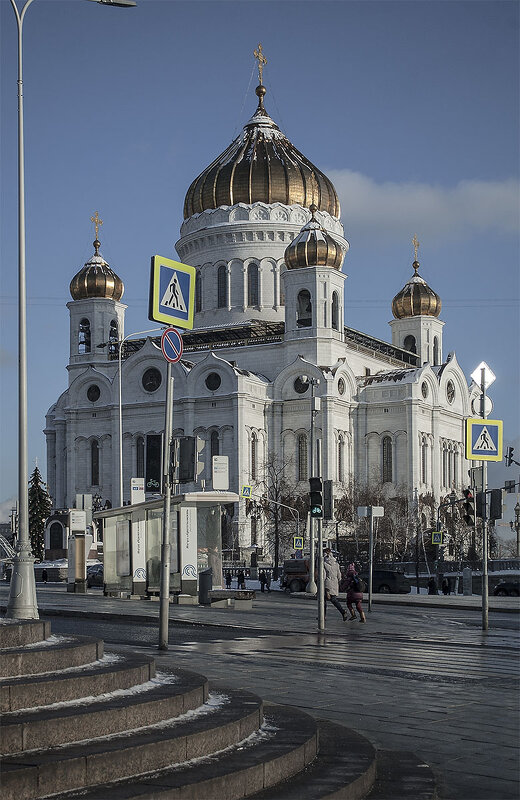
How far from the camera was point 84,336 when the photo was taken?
88312 millimetres

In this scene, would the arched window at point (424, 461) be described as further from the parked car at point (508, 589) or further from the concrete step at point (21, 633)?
the concrete step at point (21, 633)

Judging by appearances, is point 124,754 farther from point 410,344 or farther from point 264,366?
point 410,344

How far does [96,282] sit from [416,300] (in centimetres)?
2534

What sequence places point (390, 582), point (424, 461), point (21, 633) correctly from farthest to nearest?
point (424, 461) < point (390, 582) < point (21, 633)

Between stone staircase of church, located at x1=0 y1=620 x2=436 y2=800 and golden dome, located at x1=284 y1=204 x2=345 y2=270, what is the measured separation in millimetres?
68880

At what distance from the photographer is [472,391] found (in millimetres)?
89625

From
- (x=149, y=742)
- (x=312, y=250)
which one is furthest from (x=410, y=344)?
(x=149, y=742)

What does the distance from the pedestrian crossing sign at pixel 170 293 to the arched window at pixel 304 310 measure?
61695mm

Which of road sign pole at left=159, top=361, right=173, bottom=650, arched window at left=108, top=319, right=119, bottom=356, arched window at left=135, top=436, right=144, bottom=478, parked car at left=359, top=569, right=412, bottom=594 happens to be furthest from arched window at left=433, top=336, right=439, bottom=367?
road sign pole at left=159, top=361, right=173, bottom=650

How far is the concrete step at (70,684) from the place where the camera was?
7.21 m

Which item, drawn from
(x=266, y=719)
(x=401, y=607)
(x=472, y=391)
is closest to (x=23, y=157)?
(x=266, y=719)

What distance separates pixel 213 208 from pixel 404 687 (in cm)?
7479

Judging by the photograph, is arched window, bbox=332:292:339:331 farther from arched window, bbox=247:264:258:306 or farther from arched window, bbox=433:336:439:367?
arched window, bbox=433:336:439:367

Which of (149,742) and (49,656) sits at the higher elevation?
(49,656)
